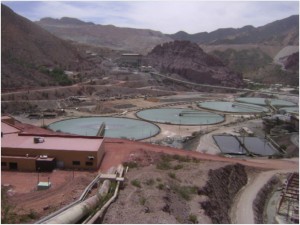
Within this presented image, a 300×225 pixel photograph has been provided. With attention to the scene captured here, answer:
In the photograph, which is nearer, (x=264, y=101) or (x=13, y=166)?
A: (x=13, y=166)

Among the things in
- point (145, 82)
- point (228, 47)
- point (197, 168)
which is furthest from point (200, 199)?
point (228, 47)

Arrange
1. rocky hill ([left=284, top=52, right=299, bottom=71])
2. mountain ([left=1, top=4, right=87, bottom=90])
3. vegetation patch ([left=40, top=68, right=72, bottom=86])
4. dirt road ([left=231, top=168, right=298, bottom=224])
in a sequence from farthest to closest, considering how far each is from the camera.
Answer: rocky hill ([left=284, top=52, right=299, bottom=71])
vegetation patch ([left=40, top=68, right=72, bottom=86])
mountain ([left=1, top=4, right=87, bottom=90])
dirt road ([left=231, top=168, right=298, bottom=224])

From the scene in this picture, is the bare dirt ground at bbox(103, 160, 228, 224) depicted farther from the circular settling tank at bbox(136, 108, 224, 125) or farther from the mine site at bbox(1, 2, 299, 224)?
the circular settling tank at bbox(136, 108, 224, 125)

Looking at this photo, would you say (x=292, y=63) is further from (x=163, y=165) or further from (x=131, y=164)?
(x=131, y=164)

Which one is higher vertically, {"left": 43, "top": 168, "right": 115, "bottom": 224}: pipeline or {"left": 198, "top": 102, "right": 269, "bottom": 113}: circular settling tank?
{"left": 43, "top": 168, "right": 115, "bottom": 224}: pipeline

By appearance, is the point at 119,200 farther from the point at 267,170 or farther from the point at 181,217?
the point at 267,170

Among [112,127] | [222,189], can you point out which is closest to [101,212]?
[222,189]

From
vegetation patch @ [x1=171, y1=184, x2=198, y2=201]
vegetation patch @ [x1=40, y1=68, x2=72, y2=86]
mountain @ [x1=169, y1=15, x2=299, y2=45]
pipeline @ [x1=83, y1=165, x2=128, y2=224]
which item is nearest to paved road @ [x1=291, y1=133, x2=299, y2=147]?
vegetation patch @ [x1=171, y1=184, x2=198, y2=201]
